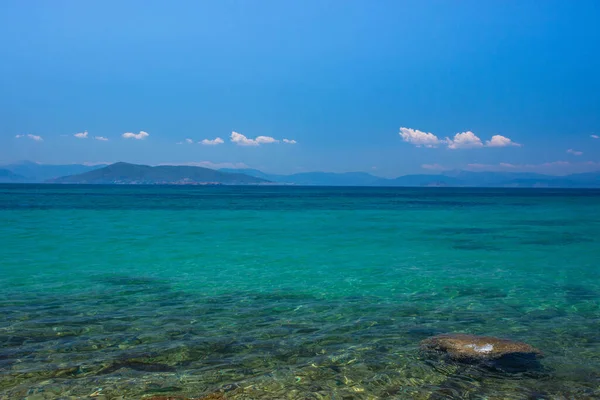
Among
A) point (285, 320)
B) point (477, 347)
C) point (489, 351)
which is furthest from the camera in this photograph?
point (285, 320)

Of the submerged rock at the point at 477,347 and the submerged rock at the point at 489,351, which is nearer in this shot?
the submerged rock at the point at 489,351

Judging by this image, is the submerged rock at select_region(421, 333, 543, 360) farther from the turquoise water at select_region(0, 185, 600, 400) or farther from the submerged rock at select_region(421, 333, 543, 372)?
the turquoise water at select_region(0, 185, 600, 400)

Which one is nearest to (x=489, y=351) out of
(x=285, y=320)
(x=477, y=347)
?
(x=477, y=347)

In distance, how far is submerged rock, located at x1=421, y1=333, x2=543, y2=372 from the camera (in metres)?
8.26

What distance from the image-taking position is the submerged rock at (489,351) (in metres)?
8.26

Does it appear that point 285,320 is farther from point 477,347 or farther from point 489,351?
point 489,351

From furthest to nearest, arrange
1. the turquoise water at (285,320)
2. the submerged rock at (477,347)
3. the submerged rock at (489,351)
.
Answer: the submerged rock at (477,347) → the submerged rock at (489,351) → the turquoise water at (285,320)

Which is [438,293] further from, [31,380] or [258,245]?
[258,245]

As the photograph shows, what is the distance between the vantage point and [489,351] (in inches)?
331

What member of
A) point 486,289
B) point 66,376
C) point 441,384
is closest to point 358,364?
point 441,384

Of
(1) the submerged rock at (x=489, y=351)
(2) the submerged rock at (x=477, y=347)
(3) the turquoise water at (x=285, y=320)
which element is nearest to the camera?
(3) the turquoise water at (x=285, y=320)

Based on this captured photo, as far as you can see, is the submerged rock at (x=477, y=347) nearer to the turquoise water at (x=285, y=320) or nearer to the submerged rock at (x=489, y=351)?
the submerged rock at (x=489, y=351)

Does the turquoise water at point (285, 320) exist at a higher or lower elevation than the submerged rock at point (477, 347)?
lower

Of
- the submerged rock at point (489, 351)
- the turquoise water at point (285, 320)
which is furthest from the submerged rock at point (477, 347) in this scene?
the turquoise water at point (285, 320)
